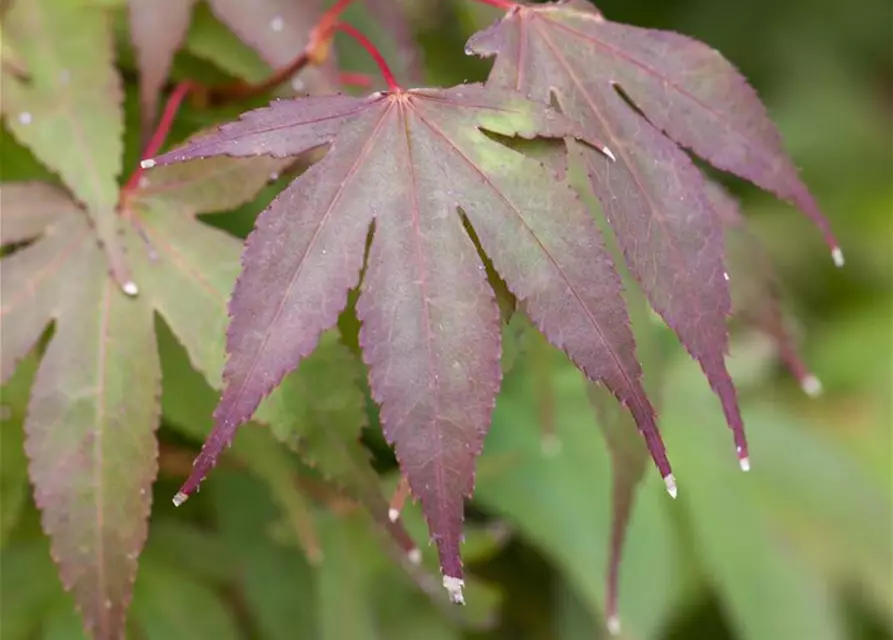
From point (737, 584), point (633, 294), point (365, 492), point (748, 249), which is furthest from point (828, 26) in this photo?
point (365, 492)

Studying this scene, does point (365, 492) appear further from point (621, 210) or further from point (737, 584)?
point (737, 584)

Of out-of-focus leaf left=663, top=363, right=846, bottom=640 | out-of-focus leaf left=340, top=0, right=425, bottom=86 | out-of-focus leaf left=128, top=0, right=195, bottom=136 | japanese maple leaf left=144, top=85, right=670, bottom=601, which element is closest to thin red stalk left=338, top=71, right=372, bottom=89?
out-of-focus leaf left=340, top=0, right=425, bottom=86

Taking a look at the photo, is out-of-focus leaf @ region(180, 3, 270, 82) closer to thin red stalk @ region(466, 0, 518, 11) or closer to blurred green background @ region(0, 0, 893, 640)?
blurred green background @ region(0, 0, 893, 640)

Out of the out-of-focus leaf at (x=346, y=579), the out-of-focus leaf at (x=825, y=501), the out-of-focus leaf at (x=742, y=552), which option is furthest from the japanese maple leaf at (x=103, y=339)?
the out-of-focus leaf at (x=825, y=501)

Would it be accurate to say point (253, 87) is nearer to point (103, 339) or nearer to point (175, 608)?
point (103, 339)

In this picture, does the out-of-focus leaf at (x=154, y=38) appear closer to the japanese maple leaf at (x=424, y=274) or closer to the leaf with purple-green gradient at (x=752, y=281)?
the japanese maple leaf at (x=424, y=274)
